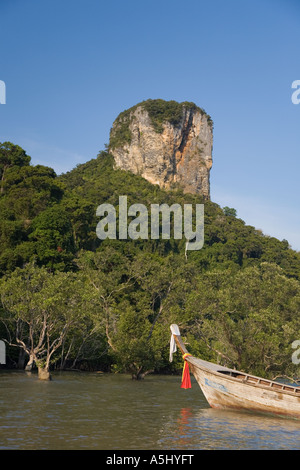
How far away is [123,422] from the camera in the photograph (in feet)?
68.8

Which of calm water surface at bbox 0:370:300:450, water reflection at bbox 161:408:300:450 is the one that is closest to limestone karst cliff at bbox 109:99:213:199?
calm water surface at bbox 0:370:300:450

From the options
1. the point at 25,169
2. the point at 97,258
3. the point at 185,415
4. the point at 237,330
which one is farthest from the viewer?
the point at 25,169

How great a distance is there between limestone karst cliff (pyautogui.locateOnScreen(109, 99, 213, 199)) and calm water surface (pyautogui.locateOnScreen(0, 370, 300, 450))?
4497 inches

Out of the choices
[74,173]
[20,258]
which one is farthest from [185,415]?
[74,173]

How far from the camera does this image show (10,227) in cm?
5306

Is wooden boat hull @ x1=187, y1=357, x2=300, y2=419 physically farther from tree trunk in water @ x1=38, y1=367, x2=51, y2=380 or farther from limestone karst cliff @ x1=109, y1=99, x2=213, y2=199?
limestone karst cliff @ x1=109, y1=99, x2=213, y2=199

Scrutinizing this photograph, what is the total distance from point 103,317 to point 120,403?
18.4 metres

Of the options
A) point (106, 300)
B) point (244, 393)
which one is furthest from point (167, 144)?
point (244, 393)

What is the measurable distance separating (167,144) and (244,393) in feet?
413

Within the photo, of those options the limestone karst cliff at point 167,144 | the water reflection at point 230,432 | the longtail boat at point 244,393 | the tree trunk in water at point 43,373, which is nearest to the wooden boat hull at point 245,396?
the longtail boat at point 244,393

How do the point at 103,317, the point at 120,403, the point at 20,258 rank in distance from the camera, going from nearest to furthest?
the point at 120,403, the point at 103,317, the point at 20,258

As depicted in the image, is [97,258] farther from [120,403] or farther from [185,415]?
[185,415]

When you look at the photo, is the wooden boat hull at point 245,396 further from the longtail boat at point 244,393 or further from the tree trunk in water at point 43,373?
the tree trunk in water at point 43,373

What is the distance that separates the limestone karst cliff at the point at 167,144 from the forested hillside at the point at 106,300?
222 feet
